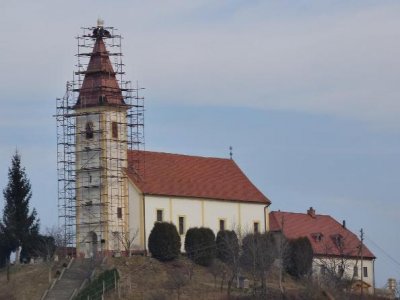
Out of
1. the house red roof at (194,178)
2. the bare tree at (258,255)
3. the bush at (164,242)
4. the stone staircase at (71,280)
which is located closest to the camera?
the stone staircase at (71,280)

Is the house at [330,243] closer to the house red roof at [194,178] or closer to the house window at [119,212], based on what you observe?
the house red roof at [194,178]

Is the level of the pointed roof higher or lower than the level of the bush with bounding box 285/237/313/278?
higher

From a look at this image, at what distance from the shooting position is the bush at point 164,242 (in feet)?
317

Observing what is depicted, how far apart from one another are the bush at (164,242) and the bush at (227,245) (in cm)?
340

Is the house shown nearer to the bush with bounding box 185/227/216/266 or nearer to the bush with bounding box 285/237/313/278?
the bush with bounding box 285/237/313/278

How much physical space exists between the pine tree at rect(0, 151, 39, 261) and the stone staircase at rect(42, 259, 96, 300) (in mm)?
6317

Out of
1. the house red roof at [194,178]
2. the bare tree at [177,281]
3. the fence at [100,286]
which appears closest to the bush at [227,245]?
the house red roof at [194,178]

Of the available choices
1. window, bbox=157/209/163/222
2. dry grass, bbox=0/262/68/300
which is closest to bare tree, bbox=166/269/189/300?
window, bbox=157/209/163/222

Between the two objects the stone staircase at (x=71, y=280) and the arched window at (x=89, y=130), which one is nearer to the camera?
the stone staircase at (x=71, y=280)

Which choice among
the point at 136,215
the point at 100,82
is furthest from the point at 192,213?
the point at 100,82

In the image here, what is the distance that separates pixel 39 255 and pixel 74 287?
359 inches

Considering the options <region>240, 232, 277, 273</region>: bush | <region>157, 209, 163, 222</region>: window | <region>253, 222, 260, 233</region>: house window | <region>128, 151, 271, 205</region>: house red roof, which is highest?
<region>128, 151, 271, 205</region>: house red roof

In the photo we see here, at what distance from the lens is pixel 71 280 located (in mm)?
93625

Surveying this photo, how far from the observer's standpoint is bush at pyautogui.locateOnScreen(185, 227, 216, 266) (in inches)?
3893
